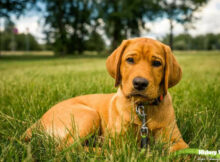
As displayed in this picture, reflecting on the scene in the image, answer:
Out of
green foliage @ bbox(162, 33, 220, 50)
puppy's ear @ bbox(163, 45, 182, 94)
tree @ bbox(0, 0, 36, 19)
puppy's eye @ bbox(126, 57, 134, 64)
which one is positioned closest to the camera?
puppy's ear @ bbox(163, 45, 182, 94)

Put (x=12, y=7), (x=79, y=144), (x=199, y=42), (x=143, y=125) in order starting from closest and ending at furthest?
(x=79, y=144)
(x=143, y=125)
(x=12, y=7)
(x=199, y=42)

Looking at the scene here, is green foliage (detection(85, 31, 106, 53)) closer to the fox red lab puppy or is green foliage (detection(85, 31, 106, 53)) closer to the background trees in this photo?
the background trees

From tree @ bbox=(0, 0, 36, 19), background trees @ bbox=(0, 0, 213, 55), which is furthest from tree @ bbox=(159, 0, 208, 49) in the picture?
tree @ bbox=(0, 0, 36, 19)

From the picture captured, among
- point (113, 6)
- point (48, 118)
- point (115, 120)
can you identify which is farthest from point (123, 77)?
point (113, 6)

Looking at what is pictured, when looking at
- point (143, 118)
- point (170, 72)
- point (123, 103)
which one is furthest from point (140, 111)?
point (170, 72)

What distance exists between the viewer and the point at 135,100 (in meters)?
2.44

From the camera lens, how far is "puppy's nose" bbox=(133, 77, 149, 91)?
6.94ft

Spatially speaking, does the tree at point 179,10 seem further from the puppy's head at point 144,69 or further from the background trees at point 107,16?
the puppy's head at point 144,69

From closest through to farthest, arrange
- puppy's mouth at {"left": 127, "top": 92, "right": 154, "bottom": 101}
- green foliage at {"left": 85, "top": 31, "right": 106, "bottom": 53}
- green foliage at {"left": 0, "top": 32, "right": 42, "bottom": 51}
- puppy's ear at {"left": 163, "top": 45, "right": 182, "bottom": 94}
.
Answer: puppy's mouth at {"left": 127, "top": 92, "right": 154, "bottom": 101} < puppy's ear at {"left": 163, "top": 45, "right": 182, "bottom": 94} < green foliage at {"left": 85, "top": 31, "right": 106, "bottom": 53} < green foliage at {"left": 0, "top": 32, "right": 42, "bottom": 51}

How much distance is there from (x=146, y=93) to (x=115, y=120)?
0.68 meters

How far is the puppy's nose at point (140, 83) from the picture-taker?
83.3 inches

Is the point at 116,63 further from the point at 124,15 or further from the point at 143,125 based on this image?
the point at 124,15

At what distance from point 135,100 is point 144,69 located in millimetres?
413

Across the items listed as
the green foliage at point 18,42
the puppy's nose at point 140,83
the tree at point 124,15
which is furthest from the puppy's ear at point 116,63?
the green foliage at point 18,42
